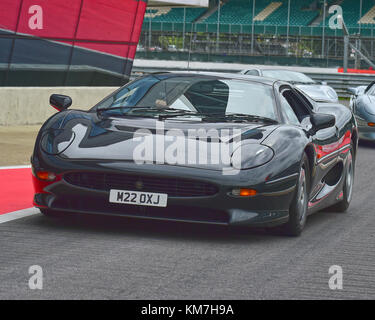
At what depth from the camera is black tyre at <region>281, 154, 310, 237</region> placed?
22.8 ft

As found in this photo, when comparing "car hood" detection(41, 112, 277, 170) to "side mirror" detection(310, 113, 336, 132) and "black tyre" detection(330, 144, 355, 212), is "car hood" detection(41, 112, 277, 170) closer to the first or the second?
"side mirror" detection(310, 113, 336, 132)

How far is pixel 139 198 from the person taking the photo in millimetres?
6504

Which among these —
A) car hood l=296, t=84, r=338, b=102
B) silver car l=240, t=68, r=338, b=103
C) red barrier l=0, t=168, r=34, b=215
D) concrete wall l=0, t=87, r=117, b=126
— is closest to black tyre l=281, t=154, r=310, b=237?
red barrier l=0, t=168, r=34, b=215

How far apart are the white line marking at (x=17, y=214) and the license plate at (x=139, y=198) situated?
1135 millimetres

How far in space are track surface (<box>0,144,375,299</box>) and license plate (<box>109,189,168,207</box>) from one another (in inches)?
10.4

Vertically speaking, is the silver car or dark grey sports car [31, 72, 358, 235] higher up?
dark grey sports car [31, 72, 358, 235]

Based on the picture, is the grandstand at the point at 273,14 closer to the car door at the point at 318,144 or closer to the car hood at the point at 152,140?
the car door at the point at 318,144

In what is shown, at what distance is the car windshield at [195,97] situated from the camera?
745cm

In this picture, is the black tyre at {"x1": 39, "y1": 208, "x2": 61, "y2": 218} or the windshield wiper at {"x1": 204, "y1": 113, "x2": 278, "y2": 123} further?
the windshield wiper at {"x1": 204, "y1": 113, "x2": 278, "y2": 123}

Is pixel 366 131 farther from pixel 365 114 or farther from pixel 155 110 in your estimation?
pixel 155 110

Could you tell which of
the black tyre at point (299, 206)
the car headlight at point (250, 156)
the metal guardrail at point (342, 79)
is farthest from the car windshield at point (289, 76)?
the car headlight at point (250, 156)

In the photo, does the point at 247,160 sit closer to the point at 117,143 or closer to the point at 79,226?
the point at 117,143

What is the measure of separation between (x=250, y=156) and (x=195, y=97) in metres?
1.21
